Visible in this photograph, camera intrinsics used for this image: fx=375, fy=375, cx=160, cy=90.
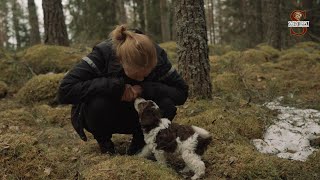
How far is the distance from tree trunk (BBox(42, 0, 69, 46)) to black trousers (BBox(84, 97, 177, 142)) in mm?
6786

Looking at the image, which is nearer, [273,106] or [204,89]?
[204,89]

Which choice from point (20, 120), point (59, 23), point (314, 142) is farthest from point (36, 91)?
point (314, 142)

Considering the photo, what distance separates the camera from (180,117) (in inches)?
242

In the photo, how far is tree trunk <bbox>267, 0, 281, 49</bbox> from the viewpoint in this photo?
1372 cm

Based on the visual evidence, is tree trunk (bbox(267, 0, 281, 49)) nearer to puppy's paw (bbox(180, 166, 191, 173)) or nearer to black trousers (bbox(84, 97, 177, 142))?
black trousers (bbox(84, 97, 177, 142))

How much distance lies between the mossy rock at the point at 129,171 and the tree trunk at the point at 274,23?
36.4 ft

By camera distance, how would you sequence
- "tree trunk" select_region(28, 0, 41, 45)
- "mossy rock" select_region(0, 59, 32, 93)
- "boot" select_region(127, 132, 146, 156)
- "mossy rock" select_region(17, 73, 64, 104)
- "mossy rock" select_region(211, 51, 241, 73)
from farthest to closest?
"tree trunk" select_region(28, 0, 41, 45)
"mossy rock" select_region(211, 51, 241, 73)
"mossy rock" select_region(0, 59, 32, 93)
"mossy rock" select_region(17, 73, 64, 104)
"boot" select_region(127, 132, 146, 156)

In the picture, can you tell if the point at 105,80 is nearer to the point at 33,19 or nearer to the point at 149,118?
the point at 149,118

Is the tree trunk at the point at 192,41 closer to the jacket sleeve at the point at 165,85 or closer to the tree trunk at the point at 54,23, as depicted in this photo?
the jacket sleeve at the point at 165,85

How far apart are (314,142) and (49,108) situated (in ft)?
15.7

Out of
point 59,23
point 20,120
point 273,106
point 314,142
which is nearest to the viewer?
point 314,142

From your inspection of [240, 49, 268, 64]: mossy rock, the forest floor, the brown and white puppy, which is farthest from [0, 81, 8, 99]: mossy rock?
[240, 49, 268, 64]: mossy rock

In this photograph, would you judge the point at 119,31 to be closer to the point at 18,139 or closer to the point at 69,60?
the point at 18,139

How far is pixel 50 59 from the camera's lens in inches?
378
